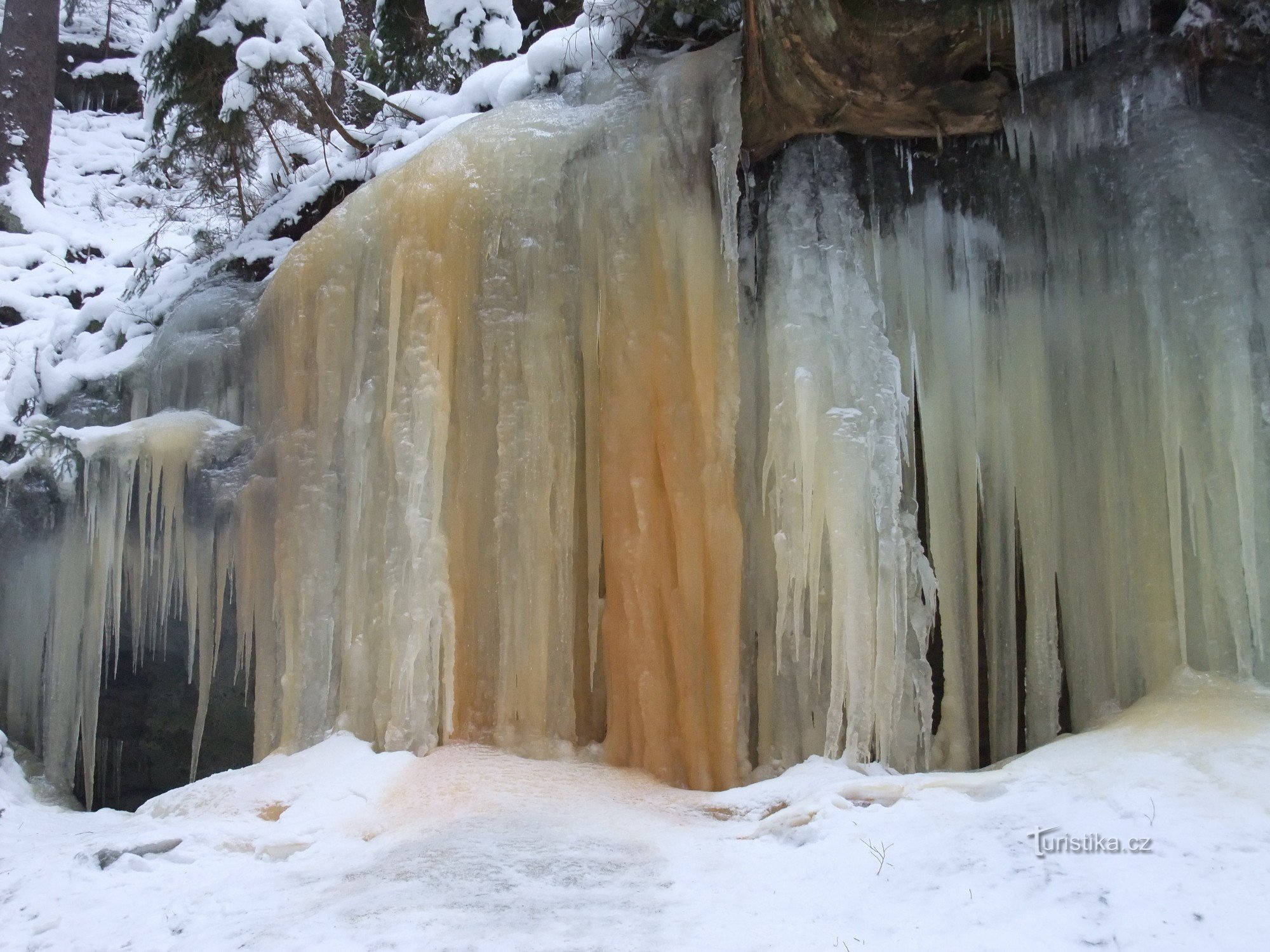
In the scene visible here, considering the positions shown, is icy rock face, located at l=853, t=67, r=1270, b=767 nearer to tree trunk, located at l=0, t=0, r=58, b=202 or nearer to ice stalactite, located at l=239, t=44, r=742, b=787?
→ ice stalactite, located at l=239, t=44, r=742, b=787

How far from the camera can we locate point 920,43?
14.6ft

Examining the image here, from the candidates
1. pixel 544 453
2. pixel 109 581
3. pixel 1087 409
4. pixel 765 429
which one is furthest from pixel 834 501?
pixel 109 581

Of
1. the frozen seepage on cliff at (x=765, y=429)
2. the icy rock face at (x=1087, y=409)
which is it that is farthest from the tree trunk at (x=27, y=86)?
the icy rock face at (x=1087, y=409)

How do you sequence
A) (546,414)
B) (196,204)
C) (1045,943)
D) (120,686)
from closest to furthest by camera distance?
(1045,943), (546,414), (120,686), (196,204)

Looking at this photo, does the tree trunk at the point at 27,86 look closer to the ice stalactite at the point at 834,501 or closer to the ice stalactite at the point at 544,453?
the ice stalactite at the point at 544,453

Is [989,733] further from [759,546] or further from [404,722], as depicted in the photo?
[404,722]

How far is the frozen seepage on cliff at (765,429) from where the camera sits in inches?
183

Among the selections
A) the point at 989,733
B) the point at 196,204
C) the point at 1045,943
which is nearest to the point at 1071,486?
the point at 989,733

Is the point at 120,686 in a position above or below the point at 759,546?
below

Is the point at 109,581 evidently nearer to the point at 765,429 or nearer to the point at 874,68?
the point at 765,429

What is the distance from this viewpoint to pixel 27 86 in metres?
8.95

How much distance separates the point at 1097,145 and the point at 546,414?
8.54 feet

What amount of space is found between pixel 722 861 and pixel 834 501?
188cm

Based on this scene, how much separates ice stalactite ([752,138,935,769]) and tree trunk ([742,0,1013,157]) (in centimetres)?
33
